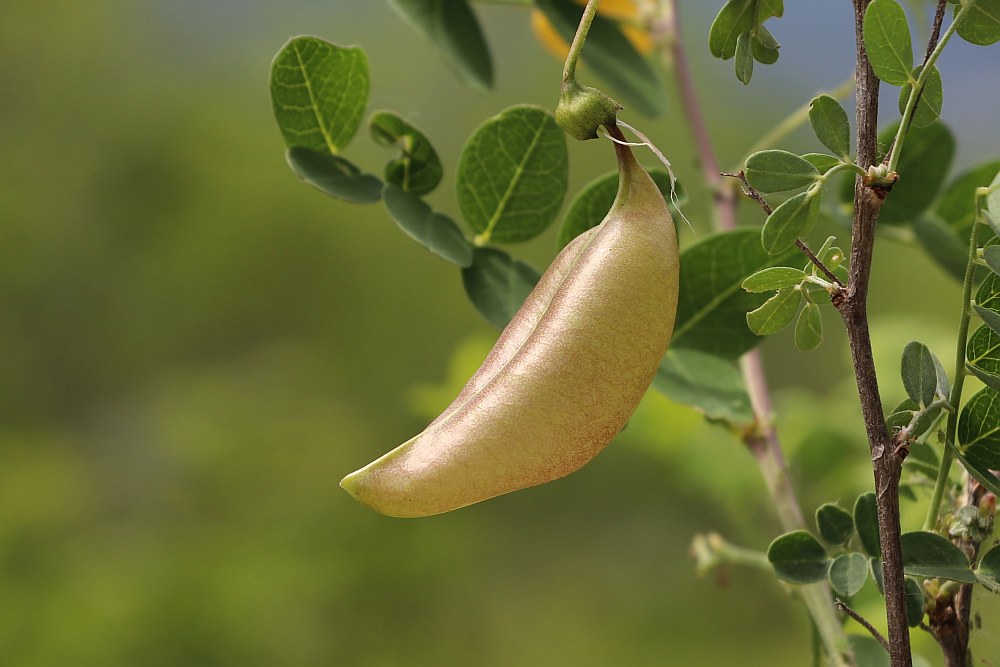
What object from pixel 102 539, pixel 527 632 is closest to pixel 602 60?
pixel 102 539

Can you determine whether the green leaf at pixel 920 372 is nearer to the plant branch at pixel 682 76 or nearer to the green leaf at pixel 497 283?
the green leaf at pixel 497 283

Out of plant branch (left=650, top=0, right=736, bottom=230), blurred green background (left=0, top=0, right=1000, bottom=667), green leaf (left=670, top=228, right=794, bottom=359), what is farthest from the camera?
blurred green background (left=0, top=0, right=1000, bottom=667)

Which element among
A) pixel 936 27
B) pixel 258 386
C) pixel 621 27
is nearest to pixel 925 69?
pixel 936 27

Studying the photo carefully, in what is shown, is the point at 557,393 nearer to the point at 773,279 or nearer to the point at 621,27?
the point at 773,279

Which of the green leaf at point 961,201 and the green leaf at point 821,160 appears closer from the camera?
the green leaf at point 821,160

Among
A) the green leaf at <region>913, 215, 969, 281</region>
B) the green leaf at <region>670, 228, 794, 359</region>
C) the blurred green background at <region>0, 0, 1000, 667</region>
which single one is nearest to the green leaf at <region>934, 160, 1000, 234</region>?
the green leaf at <region>913, 215, 969, 281</region>

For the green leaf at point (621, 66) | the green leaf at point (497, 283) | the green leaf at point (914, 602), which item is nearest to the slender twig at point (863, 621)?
the green leaf at point (914, 602)

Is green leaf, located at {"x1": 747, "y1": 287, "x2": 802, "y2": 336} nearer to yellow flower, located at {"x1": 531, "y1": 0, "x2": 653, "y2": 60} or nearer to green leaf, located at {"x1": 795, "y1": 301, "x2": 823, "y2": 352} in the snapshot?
green leaf, located at {"x1": 795, "y1": 301, "x2": 823, "y2": 352}

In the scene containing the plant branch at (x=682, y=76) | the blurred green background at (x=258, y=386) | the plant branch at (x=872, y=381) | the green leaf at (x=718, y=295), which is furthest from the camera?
the blurred green background at (x=258, y=386)
